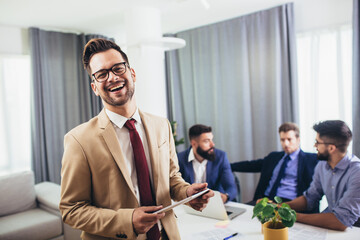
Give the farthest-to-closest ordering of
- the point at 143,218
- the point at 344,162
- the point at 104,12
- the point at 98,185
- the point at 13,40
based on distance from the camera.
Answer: the point at 13,40 → the point at 104,12 → the point at 344,162 → the point at 98,185 → the point at 143,218

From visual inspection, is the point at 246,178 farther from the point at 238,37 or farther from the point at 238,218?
the point at 238,218

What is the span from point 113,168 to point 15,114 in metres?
3.50

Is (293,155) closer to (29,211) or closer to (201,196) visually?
(201,196)

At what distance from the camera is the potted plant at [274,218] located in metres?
1.43

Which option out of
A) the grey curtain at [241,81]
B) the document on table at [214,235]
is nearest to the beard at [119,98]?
the document on table at [214,235]

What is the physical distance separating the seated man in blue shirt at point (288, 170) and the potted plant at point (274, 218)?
136 centimetres

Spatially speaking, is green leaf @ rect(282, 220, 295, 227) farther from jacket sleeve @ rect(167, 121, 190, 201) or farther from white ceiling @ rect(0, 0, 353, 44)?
white ceiling @ rect(0, 0, 353, 44)

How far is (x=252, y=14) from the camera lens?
3.92 m

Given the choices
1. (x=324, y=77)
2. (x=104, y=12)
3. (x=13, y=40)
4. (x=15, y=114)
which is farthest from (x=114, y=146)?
(x=13, y=40)

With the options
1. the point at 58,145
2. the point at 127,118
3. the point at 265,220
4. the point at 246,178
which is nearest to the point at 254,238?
the point at 265,220

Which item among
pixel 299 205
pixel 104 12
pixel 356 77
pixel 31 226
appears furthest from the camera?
pixel 104 12

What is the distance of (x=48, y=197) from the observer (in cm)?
336

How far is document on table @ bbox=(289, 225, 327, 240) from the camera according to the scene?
5.44 ft

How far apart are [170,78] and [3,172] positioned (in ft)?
8.73
